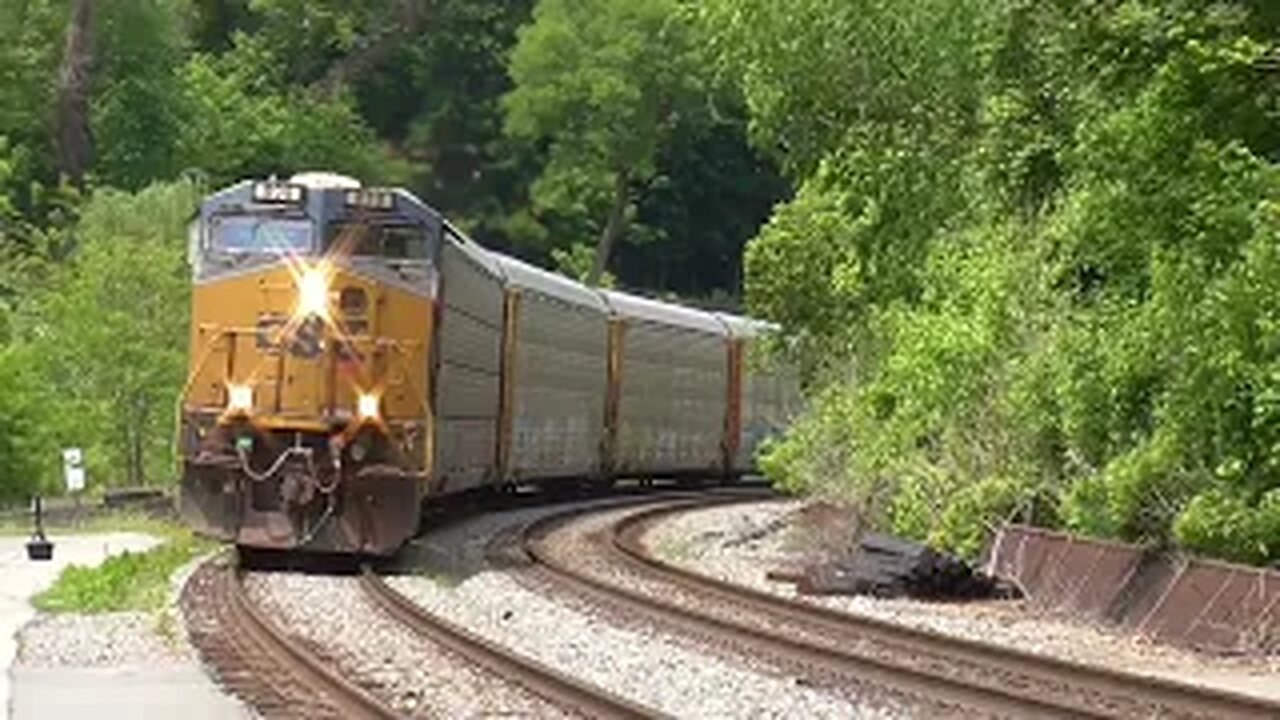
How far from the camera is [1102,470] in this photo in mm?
21047

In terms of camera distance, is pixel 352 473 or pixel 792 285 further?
pixel 792 285

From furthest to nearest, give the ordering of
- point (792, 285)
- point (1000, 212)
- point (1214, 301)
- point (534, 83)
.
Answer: point (534, 83)
point (792, 285)
point (1000, 212)
point (1214, 301)

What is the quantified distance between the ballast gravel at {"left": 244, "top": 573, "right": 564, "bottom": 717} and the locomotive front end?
82cm

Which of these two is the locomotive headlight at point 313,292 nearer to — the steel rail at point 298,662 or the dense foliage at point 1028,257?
the steel rail at point 298,662

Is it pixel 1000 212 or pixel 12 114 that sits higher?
pixel 12 114

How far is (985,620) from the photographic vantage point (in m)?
20.3

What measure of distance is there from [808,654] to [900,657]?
82 cm

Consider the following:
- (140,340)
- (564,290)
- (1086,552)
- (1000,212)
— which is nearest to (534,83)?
(140,340)

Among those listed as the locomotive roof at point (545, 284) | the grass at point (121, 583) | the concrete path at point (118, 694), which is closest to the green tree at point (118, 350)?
the locomotive roof at point (545, 284)

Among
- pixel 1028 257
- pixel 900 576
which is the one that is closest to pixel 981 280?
pixel 1028 257

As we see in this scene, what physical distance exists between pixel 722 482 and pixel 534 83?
Answer: 3773 centimetres

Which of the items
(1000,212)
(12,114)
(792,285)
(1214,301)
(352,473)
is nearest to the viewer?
(1214,301)

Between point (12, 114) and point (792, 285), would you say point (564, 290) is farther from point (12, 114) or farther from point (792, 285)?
point (12, 114)

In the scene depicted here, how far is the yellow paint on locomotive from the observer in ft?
74.4
